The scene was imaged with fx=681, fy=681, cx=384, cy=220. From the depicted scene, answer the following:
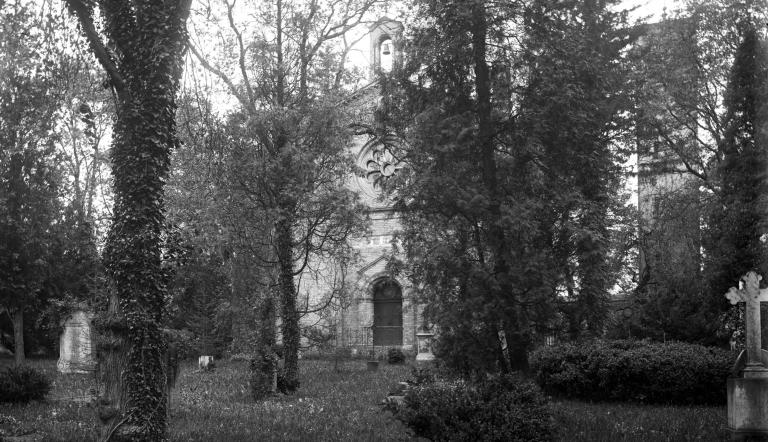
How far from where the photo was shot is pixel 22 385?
14.0 meters

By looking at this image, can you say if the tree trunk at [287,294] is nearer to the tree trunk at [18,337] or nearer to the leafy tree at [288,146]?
the leafy tree at [288,146]

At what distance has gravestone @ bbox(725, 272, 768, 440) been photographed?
9.65 m

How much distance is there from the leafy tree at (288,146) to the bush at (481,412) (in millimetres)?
9187

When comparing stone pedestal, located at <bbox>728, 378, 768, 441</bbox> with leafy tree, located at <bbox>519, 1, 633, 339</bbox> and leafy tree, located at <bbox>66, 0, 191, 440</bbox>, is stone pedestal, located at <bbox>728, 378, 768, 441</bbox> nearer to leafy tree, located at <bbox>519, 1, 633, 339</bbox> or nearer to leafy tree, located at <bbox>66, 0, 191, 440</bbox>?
leafy tree, located at <bbox>519, 1, 633, 339</bbox>

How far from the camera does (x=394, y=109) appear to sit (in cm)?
1341

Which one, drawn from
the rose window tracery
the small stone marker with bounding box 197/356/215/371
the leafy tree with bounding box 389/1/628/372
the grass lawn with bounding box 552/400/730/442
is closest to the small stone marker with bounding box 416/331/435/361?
the rose window tracery

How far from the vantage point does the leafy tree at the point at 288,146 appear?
17.5m

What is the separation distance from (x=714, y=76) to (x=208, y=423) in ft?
66.8

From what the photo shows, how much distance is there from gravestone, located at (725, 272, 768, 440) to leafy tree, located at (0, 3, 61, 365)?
10630mm

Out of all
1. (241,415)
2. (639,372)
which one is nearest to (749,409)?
(639,372)

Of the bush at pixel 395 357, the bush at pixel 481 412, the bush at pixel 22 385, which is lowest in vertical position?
the bush at pixel 395 357

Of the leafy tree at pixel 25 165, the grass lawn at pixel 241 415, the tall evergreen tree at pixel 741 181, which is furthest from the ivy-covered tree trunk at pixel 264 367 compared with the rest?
the tall evergreen tree at pixel 741 181

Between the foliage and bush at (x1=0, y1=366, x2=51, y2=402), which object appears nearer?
bush at (x1=0, y1=366, x2=51, y2=402)

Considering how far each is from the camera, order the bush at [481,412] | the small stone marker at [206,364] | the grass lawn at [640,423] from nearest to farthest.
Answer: the bush at [481,412] → the grass lawn at [640,423] → the small stone marker at [206,364]
